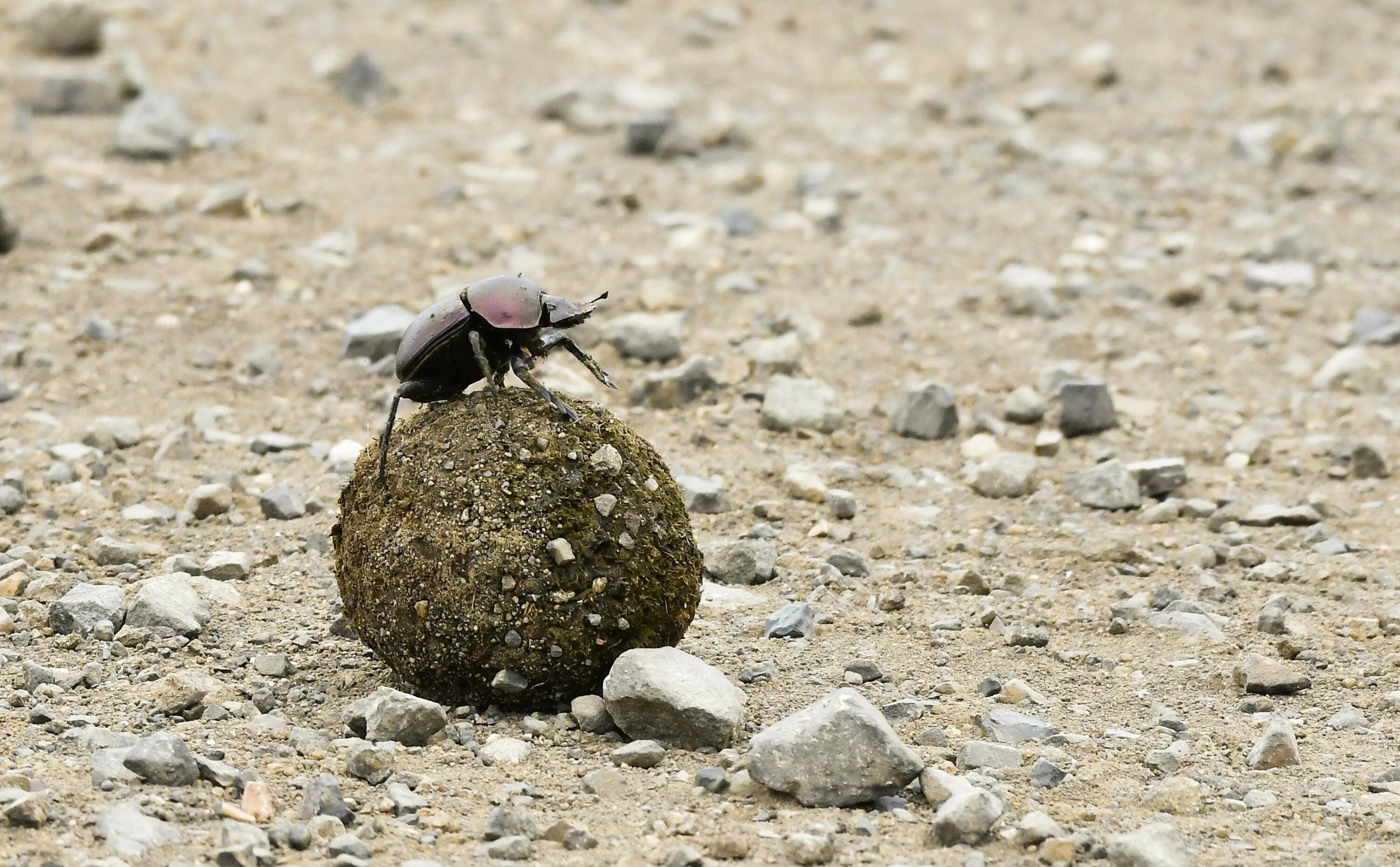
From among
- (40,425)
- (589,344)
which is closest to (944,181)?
(589,344)

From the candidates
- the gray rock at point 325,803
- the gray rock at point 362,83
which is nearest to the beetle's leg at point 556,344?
the gray rock at point 325,803

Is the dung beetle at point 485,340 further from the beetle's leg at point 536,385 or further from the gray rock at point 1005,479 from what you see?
the gray rock at point 1005,479

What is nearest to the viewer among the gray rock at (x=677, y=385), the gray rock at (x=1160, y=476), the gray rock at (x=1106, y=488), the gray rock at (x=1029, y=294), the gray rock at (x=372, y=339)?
the gray rock at (x=1106, y=488)

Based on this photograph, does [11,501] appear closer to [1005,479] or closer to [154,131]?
[1005,479]

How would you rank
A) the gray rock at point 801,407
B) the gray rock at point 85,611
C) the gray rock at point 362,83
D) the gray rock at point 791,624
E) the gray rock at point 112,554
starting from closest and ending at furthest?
the gray rock at point 85,611 < the gray rock at point 791,624 < the gray rock at point 112,554 < the gray rock at point 801,407 < the gray rock at point 362,83

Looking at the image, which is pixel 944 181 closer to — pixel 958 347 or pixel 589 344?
pixel 958 347

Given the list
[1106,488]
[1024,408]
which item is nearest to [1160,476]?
[1106,488]
